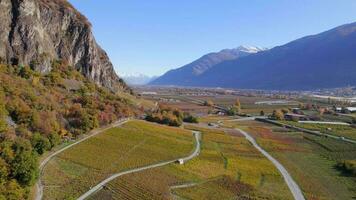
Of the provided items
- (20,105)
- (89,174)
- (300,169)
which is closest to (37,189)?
(89,174)

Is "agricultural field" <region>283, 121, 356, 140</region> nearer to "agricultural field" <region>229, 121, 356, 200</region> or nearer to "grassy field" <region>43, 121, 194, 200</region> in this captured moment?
"agricultural field" <region>229, 121, 356, 200</region>

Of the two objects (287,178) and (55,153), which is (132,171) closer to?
(55,153)

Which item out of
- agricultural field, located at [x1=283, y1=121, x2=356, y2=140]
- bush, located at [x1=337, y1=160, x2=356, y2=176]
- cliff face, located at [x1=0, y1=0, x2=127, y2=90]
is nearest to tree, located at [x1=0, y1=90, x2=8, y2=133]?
cliff face, located at [x1=0, y1=0, x2=127, y2=90]

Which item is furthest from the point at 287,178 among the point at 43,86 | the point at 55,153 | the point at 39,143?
the point at 43,86

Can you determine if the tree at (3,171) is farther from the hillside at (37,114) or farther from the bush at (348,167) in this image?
the bush at (348,167)

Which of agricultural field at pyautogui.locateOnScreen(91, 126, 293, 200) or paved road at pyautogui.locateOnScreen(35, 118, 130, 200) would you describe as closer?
paved road at pyautogui.locateOnScreen(35, 118, 130, 200)

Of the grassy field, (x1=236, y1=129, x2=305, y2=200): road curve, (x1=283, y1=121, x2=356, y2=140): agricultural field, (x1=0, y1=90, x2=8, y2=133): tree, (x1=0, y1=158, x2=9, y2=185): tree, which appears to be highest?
(x1=0, y1=90, x2=8, y2=133): tree
